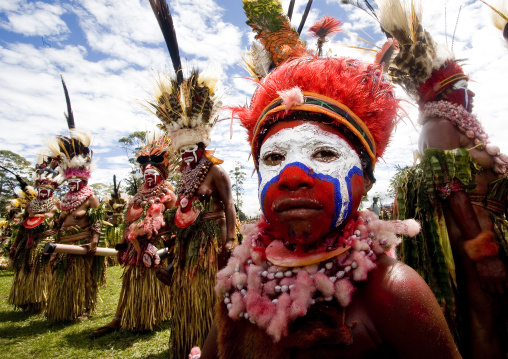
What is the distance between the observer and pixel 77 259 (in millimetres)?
5871

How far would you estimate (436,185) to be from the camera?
2562 millimetres

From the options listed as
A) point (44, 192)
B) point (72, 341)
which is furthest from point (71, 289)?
point (44, 192)

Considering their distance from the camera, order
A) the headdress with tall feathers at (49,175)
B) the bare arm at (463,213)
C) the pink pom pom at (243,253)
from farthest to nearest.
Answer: the headdress with tall feathers at (49,175), the bare arm at (463,213), the pink pom pom at (243,253)

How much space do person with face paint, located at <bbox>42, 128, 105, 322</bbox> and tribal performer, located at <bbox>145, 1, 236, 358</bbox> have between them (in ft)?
9.41

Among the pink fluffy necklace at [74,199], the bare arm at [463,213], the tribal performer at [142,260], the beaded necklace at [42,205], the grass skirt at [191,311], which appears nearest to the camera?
the bare arm at [463,213]

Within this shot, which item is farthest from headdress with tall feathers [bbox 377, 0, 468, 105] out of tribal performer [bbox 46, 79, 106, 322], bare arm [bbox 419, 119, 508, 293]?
tribal performer [bbox 46, 79, 106, 322]

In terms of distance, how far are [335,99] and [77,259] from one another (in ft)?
19.8

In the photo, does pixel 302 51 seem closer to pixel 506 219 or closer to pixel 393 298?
pixel 393 298

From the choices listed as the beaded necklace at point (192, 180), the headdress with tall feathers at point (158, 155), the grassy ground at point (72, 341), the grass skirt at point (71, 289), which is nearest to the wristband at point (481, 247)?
the beaded necklace at point (192, 180)

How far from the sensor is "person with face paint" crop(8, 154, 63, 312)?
6543 mm

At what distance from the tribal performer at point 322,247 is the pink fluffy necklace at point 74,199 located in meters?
5.37

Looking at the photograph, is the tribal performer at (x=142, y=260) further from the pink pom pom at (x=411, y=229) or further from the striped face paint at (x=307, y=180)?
the pink pom pom at (x=411, y=229)

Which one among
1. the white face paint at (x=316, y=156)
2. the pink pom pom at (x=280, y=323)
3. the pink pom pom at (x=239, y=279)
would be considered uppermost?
the white face paint at (x=316, y=156)

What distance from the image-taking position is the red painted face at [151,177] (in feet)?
16.6
